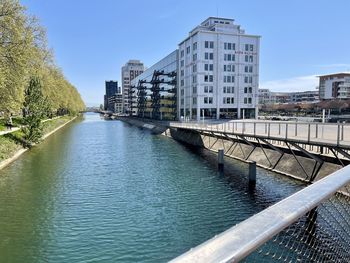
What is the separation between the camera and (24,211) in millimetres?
17250

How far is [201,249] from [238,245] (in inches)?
9.6

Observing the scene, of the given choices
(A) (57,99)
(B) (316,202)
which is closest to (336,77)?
(A) (57,99)

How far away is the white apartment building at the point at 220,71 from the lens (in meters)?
78.0

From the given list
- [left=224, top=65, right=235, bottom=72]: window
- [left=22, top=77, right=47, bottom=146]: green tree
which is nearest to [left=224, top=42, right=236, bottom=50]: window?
[left=224, top=65, right=235, bottom=72]: window

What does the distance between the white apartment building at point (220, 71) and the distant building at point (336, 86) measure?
9717 cm

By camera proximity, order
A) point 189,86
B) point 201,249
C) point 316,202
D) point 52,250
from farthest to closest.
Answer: point 189,86, point 52,250, point 316,202, point 201,249

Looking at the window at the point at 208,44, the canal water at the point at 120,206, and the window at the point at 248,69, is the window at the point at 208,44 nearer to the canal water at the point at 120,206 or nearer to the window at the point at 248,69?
the window at the point at 248,69

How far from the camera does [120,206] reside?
18.1 m

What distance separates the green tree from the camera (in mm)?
40344

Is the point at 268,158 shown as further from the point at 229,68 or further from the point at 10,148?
the point at 229,68

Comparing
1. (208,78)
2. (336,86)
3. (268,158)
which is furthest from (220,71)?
(336,86)

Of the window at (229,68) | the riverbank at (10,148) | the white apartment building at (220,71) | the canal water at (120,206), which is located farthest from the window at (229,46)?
the riverbank at (10,148)

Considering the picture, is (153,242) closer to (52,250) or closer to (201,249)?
(52,250)

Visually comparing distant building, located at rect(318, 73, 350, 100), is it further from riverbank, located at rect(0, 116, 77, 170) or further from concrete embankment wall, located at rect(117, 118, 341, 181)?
riverbank, located at rect(0, 116, 77, 170)
